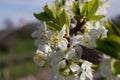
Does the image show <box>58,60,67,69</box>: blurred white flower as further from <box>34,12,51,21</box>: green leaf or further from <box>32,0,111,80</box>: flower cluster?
<box>34,12,51,21</box>: green leaf

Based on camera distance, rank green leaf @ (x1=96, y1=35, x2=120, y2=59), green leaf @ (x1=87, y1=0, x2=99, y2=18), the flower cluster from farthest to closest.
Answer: green leaf @ (x1=87, y1=0, x2=99, y2=18) < the flower cluster < green leaf @ (x1=96, y1=35, x2=120, y2=59)

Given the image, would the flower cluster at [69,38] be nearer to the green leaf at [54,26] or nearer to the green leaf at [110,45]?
the green leaf at [54,26]

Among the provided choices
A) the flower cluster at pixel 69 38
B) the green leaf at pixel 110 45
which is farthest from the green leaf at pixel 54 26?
the green leaf at pixel 110 45

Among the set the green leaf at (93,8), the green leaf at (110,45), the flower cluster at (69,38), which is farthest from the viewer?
the green leaf at (93,8)

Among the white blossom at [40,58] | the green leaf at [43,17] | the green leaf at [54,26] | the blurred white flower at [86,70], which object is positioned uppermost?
the green leaf at [43,17]

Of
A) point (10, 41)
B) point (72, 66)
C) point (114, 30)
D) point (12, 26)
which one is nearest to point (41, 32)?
point (72, 66)

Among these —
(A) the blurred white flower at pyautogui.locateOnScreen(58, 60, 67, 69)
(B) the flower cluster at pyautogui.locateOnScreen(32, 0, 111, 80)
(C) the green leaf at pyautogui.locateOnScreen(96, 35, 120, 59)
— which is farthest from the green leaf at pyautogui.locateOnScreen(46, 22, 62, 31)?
(C) the green leaf at pyautogui.locateOnScreen(96, 35, 120, 59)

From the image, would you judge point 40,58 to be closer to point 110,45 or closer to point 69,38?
point 69,38
